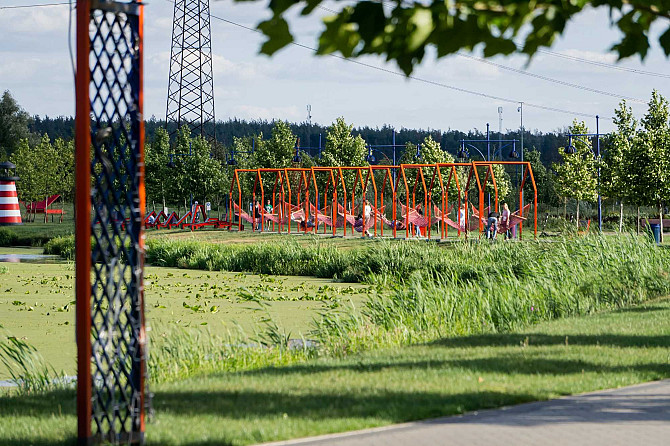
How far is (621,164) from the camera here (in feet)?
102

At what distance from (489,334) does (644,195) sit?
21050 millimetres

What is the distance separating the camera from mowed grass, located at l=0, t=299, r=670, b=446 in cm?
613

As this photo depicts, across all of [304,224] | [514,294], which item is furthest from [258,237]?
[514,294]

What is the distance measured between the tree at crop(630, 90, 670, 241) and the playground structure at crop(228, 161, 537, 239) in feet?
12.0

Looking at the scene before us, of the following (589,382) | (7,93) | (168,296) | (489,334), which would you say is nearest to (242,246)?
(168,296)

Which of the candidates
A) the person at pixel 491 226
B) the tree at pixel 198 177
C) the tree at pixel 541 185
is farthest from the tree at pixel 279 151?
the tree at pixel 541 185

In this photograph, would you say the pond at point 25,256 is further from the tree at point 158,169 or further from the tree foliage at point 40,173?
the tree foliage at point 40,173

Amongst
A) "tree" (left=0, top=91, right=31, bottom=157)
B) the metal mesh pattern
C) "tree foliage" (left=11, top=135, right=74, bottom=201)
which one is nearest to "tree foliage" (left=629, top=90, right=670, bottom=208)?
the metal mesh pattern

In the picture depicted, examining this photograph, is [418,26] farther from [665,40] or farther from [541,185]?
[541,185]

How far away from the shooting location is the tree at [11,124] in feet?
300

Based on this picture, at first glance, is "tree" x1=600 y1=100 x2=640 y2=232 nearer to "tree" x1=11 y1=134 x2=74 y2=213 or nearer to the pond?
the pond

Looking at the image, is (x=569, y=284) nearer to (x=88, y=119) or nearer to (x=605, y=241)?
(x=605, y=241)

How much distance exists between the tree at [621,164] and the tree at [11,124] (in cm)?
6679

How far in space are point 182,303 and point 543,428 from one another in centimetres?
1131
